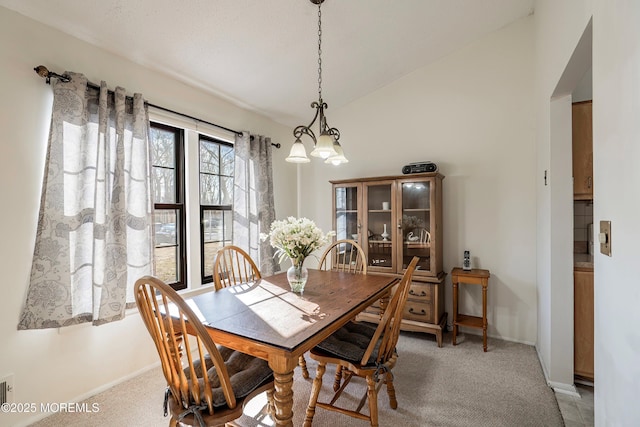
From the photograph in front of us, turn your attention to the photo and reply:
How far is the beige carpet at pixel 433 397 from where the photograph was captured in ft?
6.00

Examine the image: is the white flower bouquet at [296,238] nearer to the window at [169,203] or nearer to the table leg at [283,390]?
the table leg at [283,390]

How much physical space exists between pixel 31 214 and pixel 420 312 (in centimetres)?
311

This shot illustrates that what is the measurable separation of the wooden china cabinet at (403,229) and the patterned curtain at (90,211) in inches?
79.0

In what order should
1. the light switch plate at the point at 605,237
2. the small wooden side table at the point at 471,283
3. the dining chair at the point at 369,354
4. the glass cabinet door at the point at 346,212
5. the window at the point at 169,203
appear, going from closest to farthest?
the light switch plate at the point at 605,237 < the dining chair at the point at 369,354 < the window at the point at 169,203 < the small wooden side table at the point at 471,283 < the glass cabinet door at the point at 346,212

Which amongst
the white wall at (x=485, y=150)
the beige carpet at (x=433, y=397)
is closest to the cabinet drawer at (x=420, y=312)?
the beige carpet at (x=433, y=397)

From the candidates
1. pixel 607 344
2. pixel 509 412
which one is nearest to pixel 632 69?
pixel 607 344

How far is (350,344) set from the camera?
1.79 metres

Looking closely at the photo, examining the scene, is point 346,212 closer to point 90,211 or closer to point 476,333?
point 476,333

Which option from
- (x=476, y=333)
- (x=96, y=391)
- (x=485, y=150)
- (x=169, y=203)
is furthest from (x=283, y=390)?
(x=485, y=150)

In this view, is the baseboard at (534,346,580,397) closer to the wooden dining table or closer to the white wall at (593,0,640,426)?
the white wall at (593,0,640,426)

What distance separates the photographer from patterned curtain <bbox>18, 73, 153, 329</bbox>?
1834 millimetres

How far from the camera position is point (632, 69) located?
864 millimetres

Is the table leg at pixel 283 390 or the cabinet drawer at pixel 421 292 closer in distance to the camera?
the table leg at pixel 283 390

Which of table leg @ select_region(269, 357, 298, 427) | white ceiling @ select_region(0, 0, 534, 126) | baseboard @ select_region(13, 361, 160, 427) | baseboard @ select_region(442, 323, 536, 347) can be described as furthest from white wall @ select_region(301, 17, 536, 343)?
baseboard @ select_region(13, 361, 160, 427)
